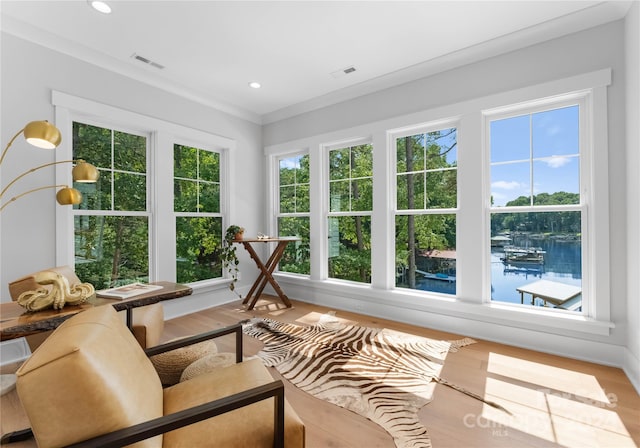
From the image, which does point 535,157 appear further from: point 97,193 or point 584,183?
point 97,193

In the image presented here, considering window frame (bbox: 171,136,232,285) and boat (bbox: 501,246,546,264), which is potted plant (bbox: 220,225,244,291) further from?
boat (bbox: 501,246,546,264)

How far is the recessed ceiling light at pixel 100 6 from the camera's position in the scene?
93.7 inches

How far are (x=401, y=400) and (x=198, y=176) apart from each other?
11.9ft

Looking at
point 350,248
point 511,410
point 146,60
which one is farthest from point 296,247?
point 511,410

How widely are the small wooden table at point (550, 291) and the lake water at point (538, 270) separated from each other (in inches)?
1.3

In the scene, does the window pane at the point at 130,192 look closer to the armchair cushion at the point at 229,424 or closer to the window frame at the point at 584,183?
the armchair cushion at the point at 229,424

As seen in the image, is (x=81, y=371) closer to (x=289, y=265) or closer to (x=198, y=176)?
(x=198, y=176)

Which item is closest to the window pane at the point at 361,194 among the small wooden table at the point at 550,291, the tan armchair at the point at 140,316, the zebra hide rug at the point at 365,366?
the zebra hide rug at the point at 365,366

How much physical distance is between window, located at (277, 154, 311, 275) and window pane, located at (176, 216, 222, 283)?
1.01 m

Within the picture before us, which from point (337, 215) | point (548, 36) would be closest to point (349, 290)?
point (337, 215)

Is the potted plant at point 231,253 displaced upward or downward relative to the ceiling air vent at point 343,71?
downward

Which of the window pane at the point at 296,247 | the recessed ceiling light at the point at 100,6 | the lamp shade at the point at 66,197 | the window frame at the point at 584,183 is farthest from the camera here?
the window pane at the point at 296,247

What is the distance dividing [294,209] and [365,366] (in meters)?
2.83

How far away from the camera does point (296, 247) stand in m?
4.73
